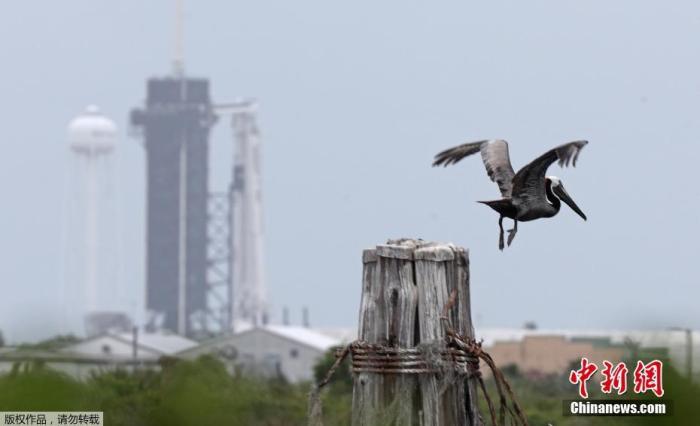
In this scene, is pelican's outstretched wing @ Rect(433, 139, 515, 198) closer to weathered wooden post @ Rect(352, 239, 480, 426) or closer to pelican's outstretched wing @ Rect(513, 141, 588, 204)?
pelican's outstretched wing @ Rect(513, 141, 588, 204)

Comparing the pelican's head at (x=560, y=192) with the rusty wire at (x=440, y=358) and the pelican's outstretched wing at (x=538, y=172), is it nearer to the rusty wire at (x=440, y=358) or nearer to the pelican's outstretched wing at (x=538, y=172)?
the pelican's outstretched wing at (x=538, y=172)

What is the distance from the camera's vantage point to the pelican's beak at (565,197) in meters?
10.2

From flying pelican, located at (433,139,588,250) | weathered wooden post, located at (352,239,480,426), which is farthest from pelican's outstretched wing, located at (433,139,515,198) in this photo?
weathered wooden post, located at (352,239,480,426)

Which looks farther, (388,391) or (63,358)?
(63,358)

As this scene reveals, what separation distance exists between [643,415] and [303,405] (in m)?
10.8

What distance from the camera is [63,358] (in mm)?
18406

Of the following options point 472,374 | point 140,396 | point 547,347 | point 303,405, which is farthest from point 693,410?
point 547,347

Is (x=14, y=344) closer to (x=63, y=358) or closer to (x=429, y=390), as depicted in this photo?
(x=63, y=358)

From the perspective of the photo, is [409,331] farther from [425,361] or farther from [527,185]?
[527,185]

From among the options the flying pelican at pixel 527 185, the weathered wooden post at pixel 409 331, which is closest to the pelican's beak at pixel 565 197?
the flying pelican at pixel 527 185

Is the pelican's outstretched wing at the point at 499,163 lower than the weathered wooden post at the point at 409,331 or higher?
higher

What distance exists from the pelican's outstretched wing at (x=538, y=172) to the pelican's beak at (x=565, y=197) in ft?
0.33

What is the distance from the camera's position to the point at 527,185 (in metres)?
10.2

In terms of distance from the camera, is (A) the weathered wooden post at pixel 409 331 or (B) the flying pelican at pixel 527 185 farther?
(B) the flying pelican at pixel 527 185
